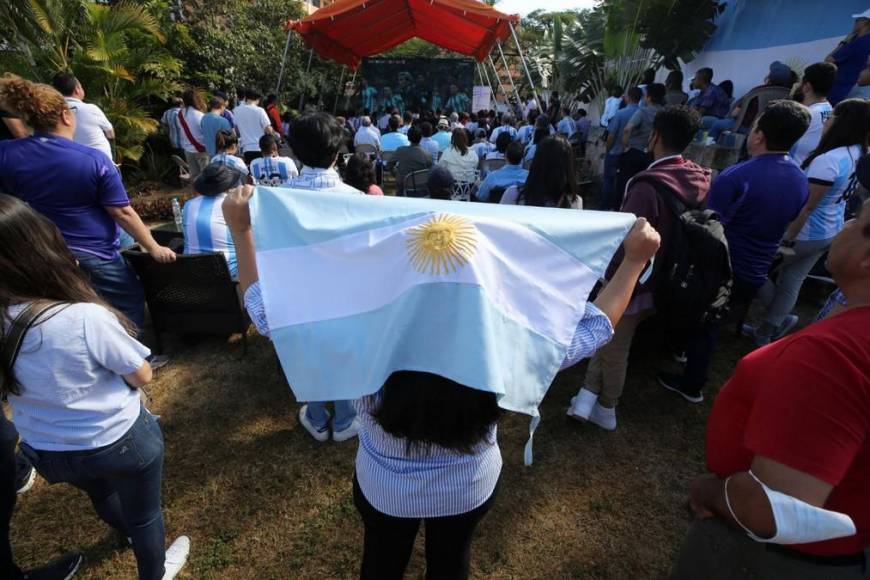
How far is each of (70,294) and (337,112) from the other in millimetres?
19451

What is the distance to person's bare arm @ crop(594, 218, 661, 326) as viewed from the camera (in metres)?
1.30

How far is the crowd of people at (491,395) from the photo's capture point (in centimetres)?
98

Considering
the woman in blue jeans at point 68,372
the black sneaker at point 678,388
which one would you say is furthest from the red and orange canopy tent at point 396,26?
the woman in blue jeans at point 68,372

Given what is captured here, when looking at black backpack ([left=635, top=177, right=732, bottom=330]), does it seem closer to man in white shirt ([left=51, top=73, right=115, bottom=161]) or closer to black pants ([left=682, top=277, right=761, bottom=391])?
black pants ([left=682, top=277, right=761, bottom=391])

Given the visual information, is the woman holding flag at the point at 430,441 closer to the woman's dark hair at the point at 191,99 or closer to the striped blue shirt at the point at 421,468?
the striped blue shirt at the point at 421,468

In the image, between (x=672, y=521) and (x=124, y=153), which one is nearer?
(x=672, y=521)

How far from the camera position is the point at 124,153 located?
7801 mm

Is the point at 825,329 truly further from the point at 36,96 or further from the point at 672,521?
the point at 36,96

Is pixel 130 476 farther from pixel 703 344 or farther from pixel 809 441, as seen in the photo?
pixel 703 344

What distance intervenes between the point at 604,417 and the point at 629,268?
200 cm

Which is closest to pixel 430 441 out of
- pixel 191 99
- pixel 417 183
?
pixel 417 183

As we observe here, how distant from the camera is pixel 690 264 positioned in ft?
8.50

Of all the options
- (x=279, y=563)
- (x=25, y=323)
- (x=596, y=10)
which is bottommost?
(x=279, y=563)

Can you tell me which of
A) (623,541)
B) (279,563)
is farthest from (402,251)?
(623,541)
